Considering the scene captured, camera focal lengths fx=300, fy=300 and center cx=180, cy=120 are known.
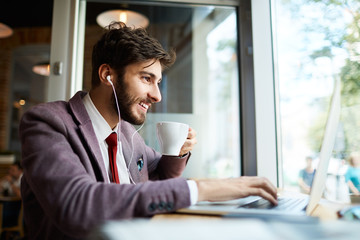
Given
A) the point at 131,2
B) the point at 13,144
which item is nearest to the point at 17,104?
the point at 13,144

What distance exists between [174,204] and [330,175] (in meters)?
0.89

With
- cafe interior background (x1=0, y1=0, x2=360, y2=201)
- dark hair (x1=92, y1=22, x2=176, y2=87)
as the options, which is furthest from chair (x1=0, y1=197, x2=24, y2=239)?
dark hair (x1=92, y1=22, x2=176, y2=87)

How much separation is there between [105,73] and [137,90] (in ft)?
0.57

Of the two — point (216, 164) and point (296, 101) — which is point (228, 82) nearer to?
point (216, 164)

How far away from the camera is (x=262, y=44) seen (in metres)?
1.67

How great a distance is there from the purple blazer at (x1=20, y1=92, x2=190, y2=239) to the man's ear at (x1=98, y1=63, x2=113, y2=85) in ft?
0.91

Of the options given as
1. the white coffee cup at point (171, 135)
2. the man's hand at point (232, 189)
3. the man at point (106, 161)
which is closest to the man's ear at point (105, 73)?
the man at point (106, 161)

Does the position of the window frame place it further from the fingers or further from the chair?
the chair

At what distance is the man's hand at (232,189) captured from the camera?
0.74 m

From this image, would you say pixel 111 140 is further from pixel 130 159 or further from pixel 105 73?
pixel 105 73

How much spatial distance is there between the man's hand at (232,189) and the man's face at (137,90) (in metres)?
0.58

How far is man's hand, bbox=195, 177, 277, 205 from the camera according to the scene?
2.44 feet

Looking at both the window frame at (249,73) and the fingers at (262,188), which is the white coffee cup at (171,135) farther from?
the window frame at (249,73)

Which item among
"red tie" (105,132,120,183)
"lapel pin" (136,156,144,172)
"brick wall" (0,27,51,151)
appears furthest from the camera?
"brick wall" (0,27,51,151)
